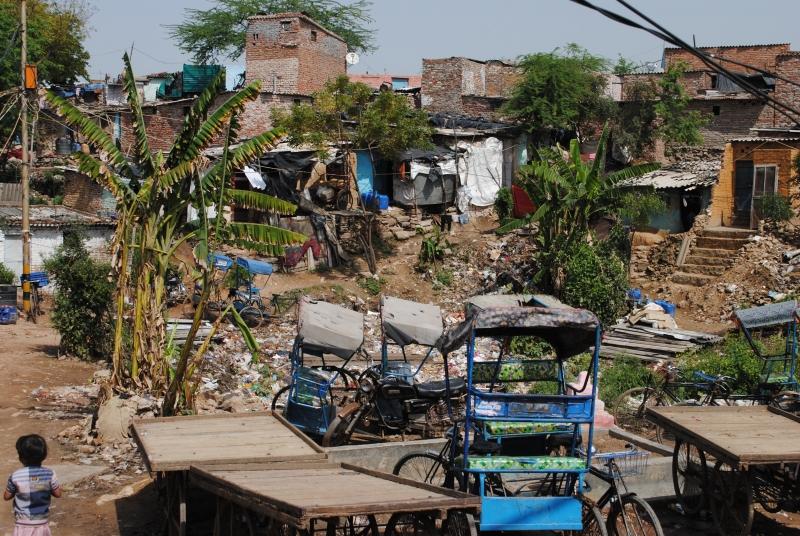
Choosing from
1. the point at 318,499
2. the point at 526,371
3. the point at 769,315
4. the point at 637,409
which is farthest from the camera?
the point at 637,409

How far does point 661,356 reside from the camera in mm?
17031

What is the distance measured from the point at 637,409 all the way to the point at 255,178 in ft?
45.6

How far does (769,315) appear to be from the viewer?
38.0ft

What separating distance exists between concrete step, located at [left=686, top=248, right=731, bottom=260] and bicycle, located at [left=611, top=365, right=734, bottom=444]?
1097cm

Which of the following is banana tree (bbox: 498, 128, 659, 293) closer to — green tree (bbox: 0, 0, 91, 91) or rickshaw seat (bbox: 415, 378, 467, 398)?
rickshaw seat (bbox: 415, 378, 467, 398)

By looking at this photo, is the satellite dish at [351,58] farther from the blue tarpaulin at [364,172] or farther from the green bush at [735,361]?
the green bush at [735,361]

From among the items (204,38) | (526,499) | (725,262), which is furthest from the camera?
(204,38)

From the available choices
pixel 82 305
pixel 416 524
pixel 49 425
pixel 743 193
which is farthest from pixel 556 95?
pixel 416 524

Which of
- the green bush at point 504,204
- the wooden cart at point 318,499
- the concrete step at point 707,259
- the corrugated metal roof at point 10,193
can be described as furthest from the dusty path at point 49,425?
the concrete step at point 707,259

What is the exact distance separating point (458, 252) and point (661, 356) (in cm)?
848

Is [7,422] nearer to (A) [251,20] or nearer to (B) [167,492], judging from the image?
(B) [167,492]

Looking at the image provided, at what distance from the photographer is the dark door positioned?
80.0 feet

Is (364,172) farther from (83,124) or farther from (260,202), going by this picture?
(83,124)

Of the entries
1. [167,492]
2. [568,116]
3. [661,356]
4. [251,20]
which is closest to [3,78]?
[251,20]
